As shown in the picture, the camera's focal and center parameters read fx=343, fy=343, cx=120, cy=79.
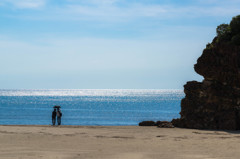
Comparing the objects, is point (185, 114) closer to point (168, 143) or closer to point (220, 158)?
point (168, 143)

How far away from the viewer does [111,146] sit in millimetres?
15836

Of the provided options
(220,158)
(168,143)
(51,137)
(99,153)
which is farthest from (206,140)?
(51,137)

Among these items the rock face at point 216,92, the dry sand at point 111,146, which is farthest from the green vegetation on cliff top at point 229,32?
the dry sand at point 111,146

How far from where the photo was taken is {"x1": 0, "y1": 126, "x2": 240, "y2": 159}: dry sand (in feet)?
44.3

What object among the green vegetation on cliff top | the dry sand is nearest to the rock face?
the green vegetation on cliff top

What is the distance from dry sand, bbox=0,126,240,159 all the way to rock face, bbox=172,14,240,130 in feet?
22.2

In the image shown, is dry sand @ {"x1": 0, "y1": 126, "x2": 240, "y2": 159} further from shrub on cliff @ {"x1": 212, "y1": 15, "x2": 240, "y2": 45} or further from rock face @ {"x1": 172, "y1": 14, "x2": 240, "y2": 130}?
shrub on cliff @ {"x1": 212, "y1": 15, "x2": 240, "y2": 45}

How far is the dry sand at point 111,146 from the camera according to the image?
13.5 m

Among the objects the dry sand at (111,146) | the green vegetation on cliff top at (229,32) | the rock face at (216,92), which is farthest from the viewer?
the green vegetation on cliff top at (229,32)

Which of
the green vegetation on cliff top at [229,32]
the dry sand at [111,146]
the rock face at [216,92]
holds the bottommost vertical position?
the dry sand at [111,146]

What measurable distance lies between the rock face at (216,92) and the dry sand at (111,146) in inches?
266

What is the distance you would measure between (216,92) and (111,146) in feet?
41.8

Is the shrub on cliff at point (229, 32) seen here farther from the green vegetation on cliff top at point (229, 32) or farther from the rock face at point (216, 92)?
the rock face at point (216, 92)

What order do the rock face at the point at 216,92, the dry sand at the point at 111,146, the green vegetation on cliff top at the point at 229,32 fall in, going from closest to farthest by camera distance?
1. the dry sand at the point at 111,146
2. the rock face at the point at 216,92
3. the green vegetation on cliff top at the point at 229,32
